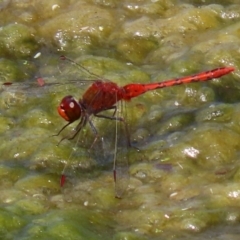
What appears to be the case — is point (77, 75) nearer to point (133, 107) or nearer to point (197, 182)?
point (133, 107)

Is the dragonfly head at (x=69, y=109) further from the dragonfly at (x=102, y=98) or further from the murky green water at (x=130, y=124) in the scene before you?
the murky green water at (x=130, y=124)

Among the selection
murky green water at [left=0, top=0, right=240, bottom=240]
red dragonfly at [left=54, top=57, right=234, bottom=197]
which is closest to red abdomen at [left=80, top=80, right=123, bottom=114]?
red dragonfly at [left=54, top=57, right=234, bottom=197]

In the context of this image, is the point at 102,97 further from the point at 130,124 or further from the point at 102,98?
the point at 130,124

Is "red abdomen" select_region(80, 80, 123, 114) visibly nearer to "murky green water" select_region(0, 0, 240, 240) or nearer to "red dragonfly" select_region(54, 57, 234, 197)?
"red dragonfly" select_region(54, 57, 234, 197)

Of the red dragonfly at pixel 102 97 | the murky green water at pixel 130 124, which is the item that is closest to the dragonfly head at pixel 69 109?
the red dragonfly at pixel 102 97

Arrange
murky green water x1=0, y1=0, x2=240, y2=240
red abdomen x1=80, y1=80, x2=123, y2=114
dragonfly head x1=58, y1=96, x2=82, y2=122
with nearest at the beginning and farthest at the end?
murky green water x1=0, y1=0, x2=240, y2=240
dragonfly head x1=58, y1=96, x2=82, y2=122
red abdomen x1=80, y1=80, x2=123, y2=114

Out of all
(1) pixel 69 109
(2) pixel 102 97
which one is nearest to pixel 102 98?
(2) pixel 102 97
